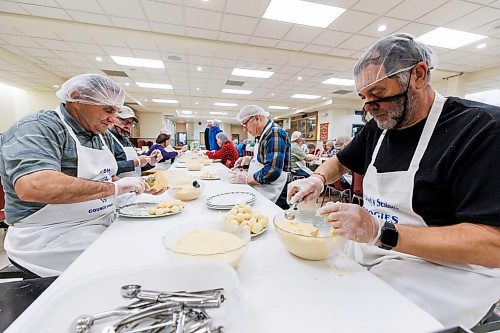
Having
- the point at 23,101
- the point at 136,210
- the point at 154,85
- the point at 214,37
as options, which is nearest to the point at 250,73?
the point at 214,37

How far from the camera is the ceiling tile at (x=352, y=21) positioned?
3680 millimetres

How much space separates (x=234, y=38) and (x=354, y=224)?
4875 millimetres

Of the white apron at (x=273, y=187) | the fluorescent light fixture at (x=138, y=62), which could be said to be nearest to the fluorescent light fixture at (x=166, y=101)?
the fluorescent light fixture at (x=138, y=62)

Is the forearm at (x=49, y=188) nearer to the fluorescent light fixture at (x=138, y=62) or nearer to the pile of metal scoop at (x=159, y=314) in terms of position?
the pile of metal scoop at (x=159, y=314)

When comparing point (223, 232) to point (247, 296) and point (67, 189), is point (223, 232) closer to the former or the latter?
point (247, 296)

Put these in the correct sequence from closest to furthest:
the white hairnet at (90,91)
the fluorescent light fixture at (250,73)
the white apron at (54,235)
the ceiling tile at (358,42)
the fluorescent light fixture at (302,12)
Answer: the white apron at (54,235)
the white hairnet at (90,91)
the fluorescent light fixture at (302,12)
the ceiling tile at (358,42)
the fluorescent light fixture at (250,73)

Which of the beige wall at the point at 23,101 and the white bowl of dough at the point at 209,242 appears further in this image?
the beige wall at the point at 23,101

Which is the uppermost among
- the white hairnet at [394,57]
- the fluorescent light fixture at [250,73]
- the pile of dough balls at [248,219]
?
the fluorescent light fixture at [250,73]

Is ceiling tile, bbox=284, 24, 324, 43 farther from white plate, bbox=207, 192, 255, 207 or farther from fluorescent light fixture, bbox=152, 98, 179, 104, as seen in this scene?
fluorescent light fixture, bbox=152, 98, 179, 104

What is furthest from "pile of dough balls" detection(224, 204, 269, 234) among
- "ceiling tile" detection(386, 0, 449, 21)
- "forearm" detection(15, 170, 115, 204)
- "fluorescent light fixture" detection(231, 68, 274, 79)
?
"fluorescent light fixture" detection(231, 68, 274, 79)

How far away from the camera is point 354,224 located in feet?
2.41

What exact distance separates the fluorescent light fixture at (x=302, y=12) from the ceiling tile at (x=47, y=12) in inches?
132

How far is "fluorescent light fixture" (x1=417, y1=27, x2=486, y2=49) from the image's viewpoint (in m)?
4.20

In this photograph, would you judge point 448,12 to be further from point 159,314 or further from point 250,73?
point 159,314
